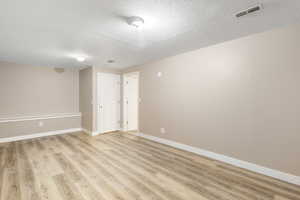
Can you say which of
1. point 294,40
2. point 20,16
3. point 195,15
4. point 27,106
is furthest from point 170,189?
point 27,106

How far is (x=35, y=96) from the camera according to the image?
4.23 metres

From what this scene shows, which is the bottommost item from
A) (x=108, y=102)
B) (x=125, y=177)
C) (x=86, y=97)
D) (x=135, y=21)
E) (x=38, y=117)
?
(x=125, y=177)

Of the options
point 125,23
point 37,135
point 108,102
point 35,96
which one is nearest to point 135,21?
point 125,23

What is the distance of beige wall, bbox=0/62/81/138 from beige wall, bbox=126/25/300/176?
3.53 metres

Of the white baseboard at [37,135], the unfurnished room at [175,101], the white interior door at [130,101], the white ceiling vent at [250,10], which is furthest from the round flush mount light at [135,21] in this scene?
the white baseboard at [37,135]

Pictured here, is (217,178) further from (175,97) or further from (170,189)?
(175,97)

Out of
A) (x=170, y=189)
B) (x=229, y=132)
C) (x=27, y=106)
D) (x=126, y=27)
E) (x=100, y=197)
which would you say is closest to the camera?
(x=100, y=197)

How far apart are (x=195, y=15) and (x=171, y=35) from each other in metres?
0.60

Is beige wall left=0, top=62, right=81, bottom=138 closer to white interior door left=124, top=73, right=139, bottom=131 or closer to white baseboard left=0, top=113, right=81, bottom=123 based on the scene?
white baseboard left=0, top=113, right=81, bottom=123

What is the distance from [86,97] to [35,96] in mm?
1452

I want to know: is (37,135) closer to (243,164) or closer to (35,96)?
(35,96)

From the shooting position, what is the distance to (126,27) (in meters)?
1.97

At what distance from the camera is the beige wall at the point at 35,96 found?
380cm

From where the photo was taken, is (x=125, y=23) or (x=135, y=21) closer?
(x=135, y=21)
